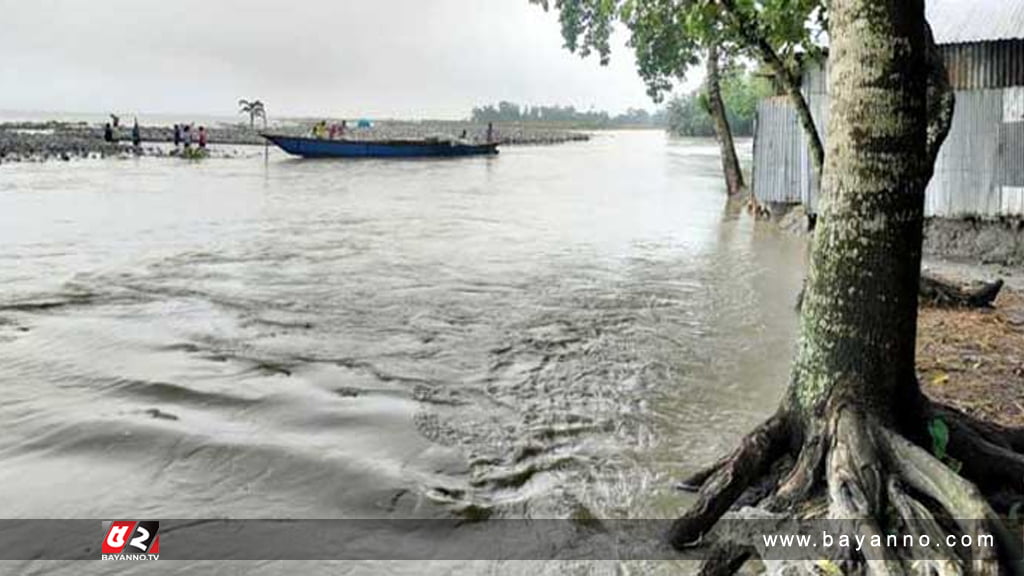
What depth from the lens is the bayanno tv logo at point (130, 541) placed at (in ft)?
12.0

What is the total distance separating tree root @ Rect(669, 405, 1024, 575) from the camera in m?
2.94

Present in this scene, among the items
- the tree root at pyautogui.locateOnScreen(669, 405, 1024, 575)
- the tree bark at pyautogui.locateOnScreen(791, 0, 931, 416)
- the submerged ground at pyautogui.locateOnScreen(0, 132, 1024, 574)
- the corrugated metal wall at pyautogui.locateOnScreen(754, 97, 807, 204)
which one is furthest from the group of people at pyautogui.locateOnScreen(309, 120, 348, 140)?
the tree root at pyautogui.locateOnScreen(669, 405, 1024, 575)

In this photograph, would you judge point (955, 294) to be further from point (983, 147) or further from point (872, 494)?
point (872, 494)

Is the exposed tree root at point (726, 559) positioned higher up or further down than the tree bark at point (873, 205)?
further down

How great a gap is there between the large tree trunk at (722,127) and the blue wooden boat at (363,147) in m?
20.0

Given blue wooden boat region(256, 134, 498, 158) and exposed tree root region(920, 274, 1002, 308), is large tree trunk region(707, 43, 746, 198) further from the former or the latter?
blue wooden boat region(256, 134, 498, 158)

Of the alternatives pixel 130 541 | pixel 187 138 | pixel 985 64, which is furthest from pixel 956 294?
pixel 187 138

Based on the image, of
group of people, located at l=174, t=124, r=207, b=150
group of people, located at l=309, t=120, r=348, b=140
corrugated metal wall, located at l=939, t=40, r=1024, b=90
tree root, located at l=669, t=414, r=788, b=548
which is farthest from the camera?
group of people, located at l=309, t=120, r=348, b=140

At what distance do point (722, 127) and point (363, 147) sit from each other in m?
20.9

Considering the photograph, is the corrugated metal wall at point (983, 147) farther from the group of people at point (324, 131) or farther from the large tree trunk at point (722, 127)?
the group of people at point (324, 131)

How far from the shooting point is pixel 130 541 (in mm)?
3781

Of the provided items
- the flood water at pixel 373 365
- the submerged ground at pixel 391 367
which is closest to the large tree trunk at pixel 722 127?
the flood water at pixel 373 365

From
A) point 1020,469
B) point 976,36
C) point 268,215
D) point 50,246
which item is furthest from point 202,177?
point 1020,469

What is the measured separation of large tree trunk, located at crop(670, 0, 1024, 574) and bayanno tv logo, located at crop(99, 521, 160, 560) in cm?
242
